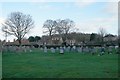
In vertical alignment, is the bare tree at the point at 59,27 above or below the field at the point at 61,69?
above

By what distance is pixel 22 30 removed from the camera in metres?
67.2

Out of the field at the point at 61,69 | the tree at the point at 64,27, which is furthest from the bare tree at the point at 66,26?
the field at the point at 61,69

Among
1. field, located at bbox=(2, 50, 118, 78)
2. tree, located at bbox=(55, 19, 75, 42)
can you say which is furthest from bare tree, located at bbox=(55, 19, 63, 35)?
field, located at bbox=(2, 50, 118, 78)

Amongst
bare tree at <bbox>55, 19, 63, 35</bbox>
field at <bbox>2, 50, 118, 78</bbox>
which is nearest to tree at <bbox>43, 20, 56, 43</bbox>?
bare tree at <bbox>55, 19, 63, 35</bbox>

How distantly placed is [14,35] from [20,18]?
5.01m

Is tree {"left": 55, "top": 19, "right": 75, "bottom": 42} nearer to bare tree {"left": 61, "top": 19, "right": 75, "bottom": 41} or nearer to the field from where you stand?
bare tree {"left": 61, "top": 19, "right": 75, "bottom": 41}

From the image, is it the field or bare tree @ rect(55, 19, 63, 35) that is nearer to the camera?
the field

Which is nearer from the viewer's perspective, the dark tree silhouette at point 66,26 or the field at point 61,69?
the field at point 61,69

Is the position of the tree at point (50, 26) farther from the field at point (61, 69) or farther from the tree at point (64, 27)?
the field at point (61, 69)

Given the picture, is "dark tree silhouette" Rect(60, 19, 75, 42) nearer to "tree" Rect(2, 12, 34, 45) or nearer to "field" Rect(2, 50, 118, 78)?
"tree" Rect(2, 12, 34, 45)

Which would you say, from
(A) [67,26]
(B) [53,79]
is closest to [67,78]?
(B) [53,79]

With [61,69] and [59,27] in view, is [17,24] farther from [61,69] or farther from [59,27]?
[61,69]

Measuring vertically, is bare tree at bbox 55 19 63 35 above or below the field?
above

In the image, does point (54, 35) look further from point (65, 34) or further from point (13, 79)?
point (13, 79)
